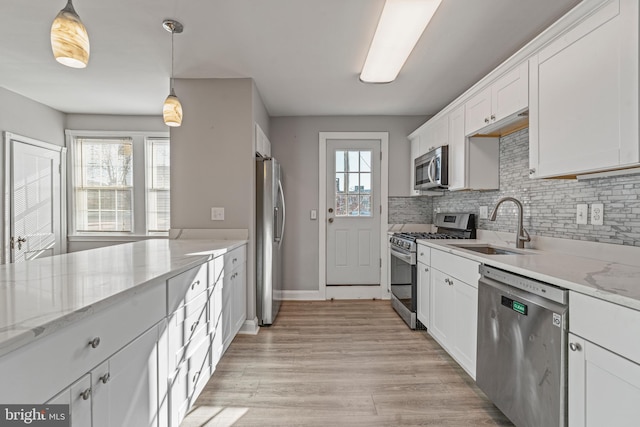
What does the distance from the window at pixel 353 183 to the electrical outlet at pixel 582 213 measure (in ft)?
7.85

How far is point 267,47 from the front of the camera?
7.82 feet

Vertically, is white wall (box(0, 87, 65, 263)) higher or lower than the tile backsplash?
higher

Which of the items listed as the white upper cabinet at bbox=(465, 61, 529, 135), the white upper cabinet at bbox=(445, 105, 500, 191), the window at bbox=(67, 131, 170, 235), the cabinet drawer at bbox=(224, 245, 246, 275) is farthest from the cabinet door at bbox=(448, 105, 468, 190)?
the window at bbox=(67, 131, 170, 235)

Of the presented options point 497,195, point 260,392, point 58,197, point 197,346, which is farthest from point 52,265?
point 58,197

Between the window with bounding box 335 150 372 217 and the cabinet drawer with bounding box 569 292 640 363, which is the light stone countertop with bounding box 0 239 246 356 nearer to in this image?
the cabinet drawer with bounding box 569 292 640 363

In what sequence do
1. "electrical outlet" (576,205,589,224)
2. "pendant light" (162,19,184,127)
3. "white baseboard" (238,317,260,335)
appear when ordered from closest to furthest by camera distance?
1. "electrical outlet" (576,205,589,224)
2. "pendant light" (162,19,184,127)
3. "white baseboard" (238,317,260,335)

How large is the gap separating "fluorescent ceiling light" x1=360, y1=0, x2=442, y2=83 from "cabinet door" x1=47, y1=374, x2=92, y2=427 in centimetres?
218

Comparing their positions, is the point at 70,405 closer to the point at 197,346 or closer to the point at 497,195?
the point at 197,346

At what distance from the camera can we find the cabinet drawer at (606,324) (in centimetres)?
96

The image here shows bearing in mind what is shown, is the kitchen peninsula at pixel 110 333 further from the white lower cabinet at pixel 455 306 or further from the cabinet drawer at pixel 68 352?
the white lower cabinet at pixel 455 306

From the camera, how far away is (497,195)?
276 centimetres

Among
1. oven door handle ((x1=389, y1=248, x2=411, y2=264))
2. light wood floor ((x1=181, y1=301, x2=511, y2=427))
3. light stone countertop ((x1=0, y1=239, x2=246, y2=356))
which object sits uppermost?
light stone countertop ((x1=0, y1=239, x2=246, y2=356))

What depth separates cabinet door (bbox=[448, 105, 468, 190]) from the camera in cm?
275

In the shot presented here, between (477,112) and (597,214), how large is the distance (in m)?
1.15
